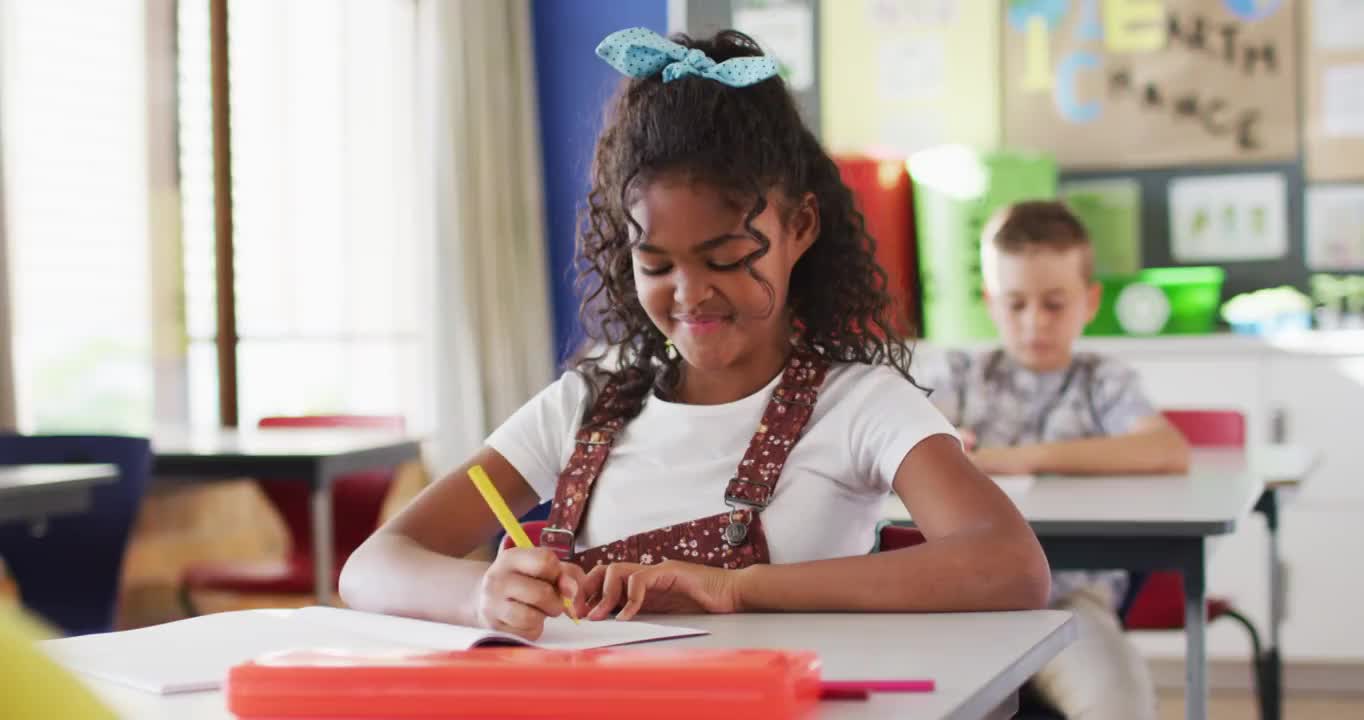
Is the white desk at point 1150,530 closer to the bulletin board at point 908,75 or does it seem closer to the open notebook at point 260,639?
the open notebook at point 260,639

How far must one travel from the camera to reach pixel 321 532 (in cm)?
307

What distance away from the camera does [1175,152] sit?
4.30 metres

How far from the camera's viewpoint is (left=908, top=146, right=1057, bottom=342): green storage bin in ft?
13.7

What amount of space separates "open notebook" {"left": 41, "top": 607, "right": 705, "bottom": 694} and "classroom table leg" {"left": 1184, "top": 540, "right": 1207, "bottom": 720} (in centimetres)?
103

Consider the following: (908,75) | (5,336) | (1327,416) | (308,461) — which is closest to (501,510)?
(308,461)

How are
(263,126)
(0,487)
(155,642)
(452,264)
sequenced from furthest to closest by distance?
(452,264) < (263,126) < (0,487) < (155,642)

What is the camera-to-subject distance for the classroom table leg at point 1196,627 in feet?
6.18

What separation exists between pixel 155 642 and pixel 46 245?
10.1 ft

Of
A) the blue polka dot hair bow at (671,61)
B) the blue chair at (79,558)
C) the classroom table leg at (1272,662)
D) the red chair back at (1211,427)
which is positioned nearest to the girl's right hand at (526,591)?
the blue polka dot hair bow at (671,61)

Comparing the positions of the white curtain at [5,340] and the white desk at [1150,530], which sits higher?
the white curtain at [5,340]

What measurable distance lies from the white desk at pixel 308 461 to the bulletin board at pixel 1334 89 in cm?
261

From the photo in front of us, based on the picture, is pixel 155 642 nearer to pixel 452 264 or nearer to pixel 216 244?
pixel 216 244

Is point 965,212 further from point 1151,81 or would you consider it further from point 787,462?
point 787,462

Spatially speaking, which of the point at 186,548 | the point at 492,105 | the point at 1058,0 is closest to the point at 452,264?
the point at 492,105
